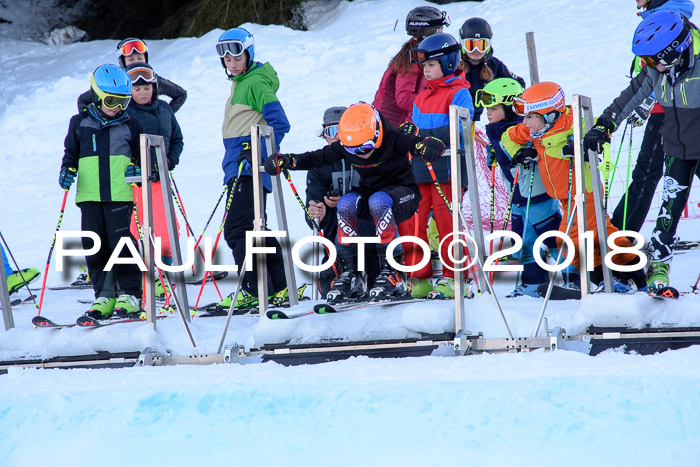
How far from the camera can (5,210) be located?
11.8m

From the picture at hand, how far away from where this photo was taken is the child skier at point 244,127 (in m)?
6.02

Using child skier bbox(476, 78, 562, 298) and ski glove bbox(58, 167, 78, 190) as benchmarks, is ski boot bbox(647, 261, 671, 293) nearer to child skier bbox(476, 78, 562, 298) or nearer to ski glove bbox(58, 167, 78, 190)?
child skier bbox(476, 78, 562, 298)

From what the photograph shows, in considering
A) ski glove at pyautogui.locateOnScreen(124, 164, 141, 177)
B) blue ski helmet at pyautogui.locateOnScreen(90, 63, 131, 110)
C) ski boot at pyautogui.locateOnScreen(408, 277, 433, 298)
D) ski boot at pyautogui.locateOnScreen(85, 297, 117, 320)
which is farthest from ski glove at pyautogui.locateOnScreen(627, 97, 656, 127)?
ski boot at pyautogui.locateOnScreen(85, 297, 117, 320)

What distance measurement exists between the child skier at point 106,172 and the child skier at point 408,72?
5.77 ft

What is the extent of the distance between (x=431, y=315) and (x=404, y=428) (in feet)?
3.87

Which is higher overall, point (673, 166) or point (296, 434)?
point (673, 166)

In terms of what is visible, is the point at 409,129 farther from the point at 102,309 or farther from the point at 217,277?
the point at 217,277

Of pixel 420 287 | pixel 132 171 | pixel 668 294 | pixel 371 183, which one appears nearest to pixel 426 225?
pixel 420 287

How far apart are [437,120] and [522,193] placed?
86cm

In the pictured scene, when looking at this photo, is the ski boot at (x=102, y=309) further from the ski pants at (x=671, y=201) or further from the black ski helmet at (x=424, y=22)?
the ski pants at (x=671, y=201)

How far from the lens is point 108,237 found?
6.02 metres

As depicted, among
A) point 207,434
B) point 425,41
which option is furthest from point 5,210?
point 207,434

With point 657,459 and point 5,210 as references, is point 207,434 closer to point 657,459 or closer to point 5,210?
point 657,459

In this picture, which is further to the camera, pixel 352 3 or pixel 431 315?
pixel 352 3
